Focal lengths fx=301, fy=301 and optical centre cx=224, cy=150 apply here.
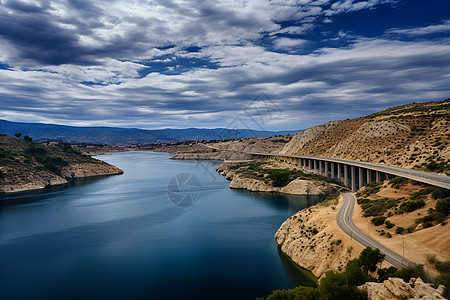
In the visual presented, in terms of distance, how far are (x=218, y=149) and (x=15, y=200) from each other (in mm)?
110368

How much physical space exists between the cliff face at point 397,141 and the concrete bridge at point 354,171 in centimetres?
372

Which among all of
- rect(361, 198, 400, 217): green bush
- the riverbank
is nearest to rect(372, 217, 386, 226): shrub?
rect(361, 198, 400, 217): green bush

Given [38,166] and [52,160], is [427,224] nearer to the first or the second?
[38,166]

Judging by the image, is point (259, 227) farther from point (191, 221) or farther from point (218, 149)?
point (218, 149)

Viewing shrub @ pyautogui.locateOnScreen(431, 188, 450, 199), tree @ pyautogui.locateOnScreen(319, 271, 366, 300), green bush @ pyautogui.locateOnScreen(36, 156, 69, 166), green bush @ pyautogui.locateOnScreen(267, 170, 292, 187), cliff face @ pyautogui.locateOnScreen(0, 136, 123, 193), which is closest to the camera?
tree @ pyautogui.locateOnScreen(319, 271, 366, 300)

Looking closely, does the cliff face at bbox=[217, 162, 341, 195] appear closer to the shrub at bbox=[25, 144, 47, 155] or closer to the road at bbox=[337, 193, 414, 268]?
the road at bbox=[337, 193, 414, 268]

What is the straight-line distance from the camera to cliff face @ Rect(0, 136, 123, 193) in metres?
64.6

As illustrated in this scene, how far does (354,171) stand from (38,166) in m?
71.6

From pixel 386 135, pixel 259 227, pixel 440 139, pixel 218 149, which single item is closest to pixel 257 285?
pixel 259 227

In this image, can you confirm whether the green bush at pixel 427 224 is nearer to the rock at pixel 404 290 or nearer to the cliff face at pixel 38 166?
the rock at pixel 404 290

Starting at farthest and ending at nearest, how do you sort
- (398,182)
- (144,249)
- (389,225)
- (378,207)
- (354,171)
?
(354,171) → (398,182) → (144,249) → (378,207) → (389,225)

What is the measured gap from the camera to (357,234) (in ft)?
69.3

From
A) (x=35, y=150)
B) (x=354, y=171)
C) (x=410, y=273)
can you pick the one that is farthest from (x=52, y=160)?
(x=410, y=273)

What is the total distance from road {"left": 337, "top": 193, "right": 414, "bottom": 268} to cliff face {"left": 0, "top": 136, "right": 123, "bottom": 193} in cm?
6430
